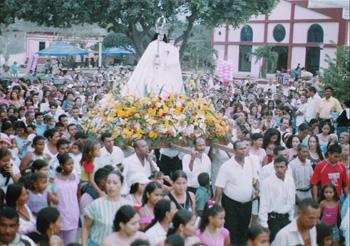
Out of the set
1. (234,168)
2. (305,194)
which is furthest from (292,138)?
(234,168)

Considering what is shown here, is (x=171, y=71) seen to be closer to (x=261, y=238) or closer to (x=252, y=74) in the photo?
(x=261, y=238)

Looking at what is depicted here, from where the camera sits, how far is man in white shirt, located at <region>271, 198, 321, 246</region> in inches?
219

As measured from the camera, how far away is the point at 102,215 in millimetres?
5719

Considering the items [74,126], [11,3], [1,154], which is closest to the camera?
[1,154]

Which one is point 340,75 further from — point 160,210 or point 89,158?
point 160,210

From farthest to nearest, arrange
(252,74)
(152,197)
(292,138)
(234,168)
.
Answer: (252,74), (292,138), (234,168), (152,197)

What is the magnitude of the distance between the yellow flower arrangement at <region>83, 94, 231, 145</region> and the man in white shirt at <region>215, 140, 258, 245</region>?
1422mm

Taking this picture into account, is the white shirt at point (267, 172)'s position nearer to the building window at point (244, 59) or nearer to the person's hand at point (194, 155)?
the person's hand at point (194, 155)

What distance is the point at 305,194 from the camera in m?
8.25

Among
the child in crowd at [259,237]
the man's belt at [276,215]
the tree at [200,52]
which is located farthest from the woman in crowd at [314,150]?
the tree at [200,52]

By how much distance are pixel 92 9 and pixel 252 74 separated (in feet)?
81.9

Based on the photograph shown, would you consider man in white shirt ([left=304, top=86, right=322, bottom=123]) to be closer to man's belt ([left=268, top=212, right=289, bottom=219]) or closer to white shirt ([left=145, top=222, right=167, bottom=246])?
man's belt ([left=268, top=212, right=289, bottom=219])

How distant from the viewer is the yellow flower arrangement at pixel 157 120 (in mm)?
8789

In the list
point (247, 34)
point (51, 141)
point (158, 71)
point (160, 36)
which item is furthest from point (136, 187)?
point (247, 34)
